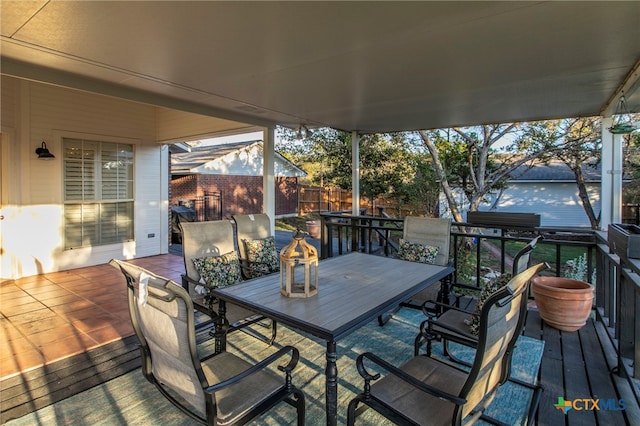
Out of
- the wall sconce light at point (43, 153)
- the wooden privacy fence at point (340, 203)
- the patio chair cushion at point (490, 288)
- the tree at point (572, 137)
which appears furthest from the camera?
the wooden privacy fence at point (340, 203)

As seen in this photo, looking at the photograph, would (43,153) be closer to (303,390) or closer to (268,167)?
(268,167)

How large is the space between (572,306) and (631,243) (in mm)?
1155

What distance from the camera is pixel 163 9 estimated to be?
1982 millimetres

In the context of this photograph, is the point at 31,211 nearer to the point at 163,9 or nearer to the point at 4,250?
the point at 4,250

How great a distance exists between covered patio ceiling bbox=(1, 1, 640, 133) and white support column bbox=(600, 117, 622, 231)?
0.47 meters

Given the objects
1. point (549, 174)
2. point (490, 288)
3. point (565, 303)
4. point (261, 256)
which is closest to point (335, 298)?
point (490, 288)

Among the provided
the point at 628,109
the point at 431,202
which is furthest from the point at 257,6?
the point at 431,202

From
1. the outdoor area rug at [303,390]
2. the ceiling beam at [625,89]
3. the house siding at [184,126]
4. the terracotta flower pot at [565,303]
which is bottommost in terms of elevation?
the outdoor area rug at [303,390]

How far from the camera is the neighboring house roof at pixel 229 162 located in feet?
42.9

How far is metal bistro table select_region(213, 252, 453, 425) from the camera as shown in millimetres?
1808

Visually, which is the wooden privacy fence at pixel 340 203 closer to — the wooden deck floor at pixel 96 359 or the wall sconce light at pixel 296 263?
the wooden deck floor at pixel 96 359

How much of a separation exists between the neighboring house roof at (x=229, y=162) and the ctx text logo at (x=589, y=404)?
486 inches

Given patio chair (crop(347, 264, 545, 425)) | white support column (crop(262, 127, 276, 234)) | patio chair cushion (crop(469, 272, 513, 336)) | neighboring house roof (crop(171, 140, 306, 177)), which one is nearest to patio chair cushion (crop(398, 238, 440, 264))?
patio chair cushion (crop(469, 272, 513, 336))

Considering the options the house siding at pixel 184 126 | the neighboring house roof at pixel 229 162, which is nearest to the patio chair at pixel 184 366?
the house siding at pixel 184 126
